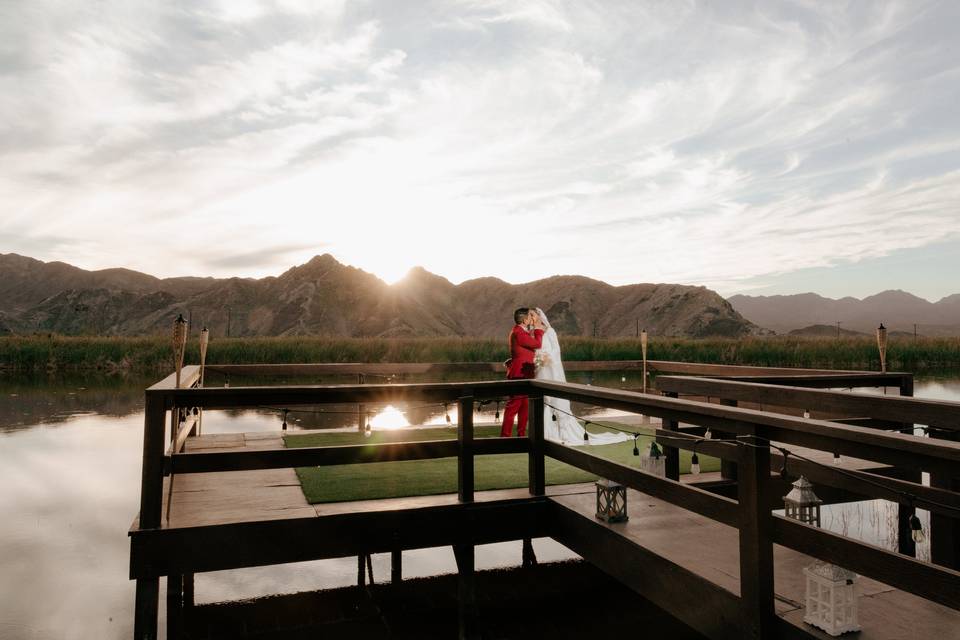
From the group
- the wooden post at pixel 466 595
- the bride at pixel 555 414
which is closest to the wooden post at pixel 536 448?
the wooden post at pixel 466 595

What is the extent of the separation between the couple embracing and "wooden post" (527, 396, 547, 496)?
2.67 meters

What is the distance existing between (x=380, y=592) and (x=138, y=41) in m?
12.0

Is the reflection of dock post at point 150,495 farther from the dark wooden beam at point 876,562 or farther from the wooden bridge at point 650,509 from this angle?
the dark wooden beam at point 876,562

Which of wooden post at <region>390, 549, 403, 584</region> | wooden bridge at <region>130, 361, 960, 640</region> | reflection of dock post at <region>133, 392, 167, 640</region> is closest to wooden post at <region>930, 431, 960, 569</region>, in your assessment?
wooden bridge at <region>130, 361, 960, 640</region>

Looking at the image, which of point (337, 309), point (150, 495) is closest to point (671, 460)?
point (150, 495)

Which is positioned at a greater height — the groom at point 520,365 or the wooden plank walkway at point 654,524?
the groom at point 520,365

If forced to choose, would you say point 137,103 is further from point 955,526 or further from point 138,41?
point 955,526

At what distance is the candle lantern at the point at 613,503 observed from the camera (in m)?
4.79

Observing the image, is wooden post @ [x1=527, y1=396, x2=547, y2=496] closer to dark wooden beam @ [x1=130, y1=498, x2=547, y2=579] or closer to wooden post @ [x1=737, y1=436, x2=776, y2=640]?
dark wooden beam @ [x1=130, y1=498, x2=547, y2=579]

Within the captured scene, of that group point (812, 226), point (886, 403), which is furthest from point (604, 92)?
point (812, 226)

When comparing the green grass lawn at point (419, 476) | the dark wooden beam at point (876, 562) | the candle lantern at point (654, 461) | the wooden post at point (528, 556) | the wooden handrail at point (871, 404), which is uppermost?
the wooden handrail at point (871, 404)

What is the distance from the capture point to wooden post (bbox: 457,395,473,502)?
16.0 feet

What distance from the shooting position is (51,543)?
7125 mm

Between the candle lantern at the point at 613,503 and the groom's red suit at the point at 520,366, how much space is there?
3654mm
